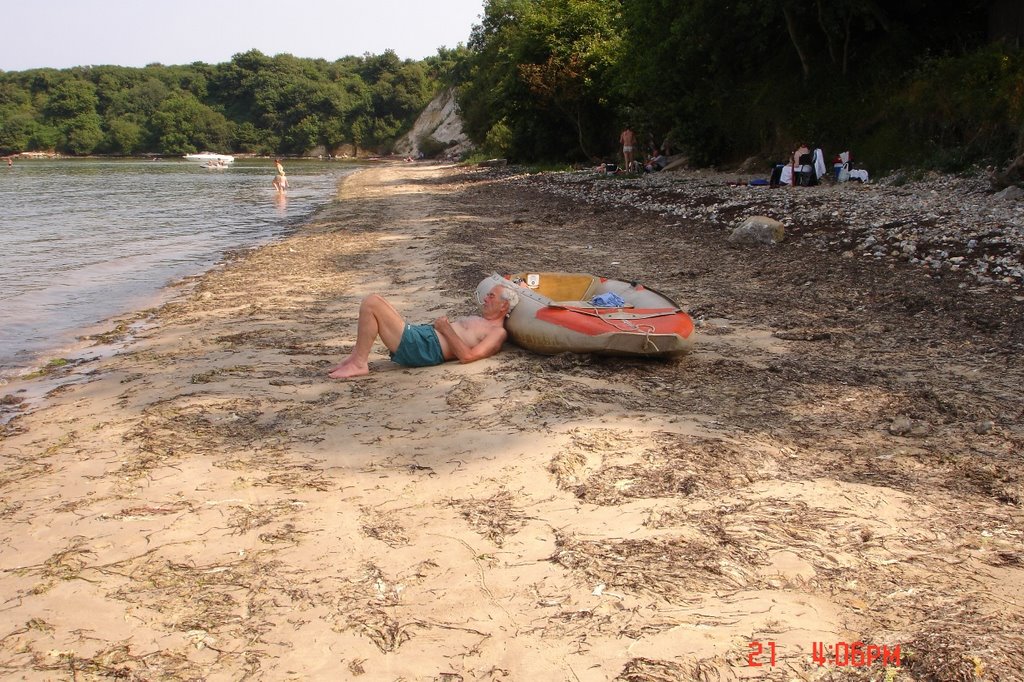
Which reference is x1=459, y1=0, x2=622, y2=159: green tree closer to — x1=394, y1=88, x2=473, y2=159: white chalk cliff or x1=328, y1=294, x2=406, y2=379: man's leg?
x1=328, y1=294, x2=406, y2=379: man's leg

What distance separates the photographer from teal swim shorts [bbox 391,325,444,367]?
609cm

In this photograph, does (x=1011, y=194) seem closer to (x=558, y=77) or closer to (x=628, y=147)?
(x=628, y=147)

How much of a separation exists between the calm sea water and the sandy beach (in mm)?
3481

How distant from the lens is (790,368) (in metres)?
5.93

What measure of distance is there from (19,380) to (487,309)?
4.40 meters

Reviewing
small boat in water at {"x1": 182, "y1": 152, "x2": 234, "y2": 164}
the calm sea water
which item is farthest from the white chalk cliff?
the calm sea water

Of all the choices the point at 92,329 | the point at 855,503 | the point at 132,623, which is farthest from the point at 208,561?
the point at 92,329

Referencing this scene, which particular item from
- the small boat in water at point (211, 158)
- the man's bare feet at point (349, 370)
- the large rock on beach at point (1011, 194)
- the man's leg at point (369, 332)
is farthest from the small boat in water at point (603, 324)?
the small boat in water at point (211, 158)

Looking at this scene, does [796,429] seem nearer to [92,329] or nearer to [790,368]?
[790,368]

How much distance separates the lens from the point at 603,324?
5.87m

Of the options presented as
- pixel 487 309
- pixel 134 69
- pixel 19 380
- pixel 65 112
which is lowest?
pixel 19 380

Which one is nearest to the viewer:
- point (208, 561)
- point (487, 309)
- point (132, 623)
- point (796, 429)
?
point (132, 623)
